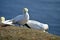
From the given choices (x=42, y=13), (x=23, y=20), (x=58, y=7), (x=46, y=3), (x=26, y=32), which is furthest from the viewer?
(x=46, y=3)

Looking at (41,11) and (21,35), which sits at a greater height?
(21,35)

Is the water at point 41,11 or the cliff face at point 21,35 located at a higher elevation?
the cliff face at point 21,35

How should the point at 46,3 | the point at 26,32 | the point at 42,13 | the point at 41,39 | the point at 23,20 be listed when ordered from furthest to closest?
1. the point at 46,3
2. the point at 42,13
3. the point at 23,20
4. the point at 26,32
5. the point at 41,39

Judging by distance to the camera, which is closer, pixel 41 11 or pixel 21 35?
pixel 21 35

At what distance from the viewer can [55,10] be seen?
28359 mm

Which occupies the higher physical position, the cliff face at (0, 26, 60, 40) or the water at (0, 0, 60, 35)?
the cliff face at (0, 26, 60, 40)

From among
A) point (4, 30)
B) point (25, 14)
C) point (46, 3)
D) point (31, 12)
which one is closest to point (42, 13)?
point (31, 12)

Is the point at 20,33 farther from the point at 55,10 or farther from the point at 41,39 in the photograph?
the point at 55,10

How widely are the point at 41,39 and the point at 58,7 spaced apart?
18.7 metres

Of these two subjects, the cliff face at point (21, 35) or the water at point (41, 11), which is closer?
the cliff face at point (21, 35)

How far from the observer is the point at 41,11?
93.3 ft

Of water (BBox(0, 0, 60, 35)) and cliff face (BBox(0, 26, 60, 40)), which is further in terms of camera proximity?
water (BBox(0, 0, 60, 35))

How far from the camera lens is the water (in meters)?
23.5

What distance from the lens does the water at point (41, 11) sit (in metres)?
23.5
